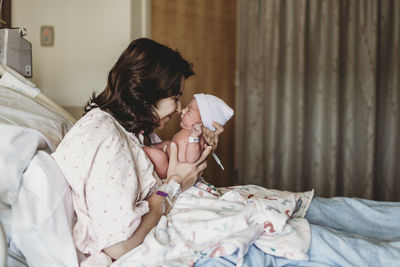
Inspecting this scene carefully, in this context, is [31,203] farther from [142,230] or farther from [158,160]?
[158,160]

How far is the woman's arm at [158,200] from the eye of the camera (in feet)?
3.20

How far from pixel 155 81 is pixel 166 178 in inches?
13.7

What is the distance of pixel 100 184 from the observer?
0.97 meters

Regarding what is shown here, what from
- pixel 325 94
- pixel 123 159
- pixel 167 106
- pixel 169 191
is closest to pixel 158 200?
pixel 169 191

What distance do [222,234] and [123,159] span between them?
345 millimetres

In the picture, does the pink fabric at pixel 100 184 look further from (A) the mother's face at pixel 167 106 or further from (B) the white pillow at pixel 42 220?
(A) the mother's face at pixel 167 106

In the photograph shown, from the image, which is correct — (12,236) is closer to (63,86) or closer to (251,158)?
(63,86)

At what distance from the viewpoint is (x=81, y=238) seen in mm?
997

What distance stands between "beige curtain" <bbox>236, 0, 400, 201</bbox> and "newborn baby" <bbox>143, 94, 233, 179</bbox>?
68.6 inches

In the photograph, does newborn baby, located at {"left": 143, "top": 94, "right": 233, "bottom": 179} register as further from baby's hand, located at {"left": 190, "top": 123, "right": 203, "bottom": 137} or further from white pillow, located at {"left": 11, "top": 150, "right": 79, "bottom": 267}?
white pillow, located at {"left": 11, "top": 150, "right": 79, "bottom": 267}

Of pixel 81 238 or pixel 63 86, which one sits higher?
pixel 63 86

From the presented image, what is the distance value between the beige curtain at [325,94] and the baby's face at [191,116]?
1777 millimetres

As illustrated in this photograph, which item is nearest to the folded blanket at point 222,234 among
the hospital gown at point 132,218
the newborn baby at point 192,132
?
the hospital gown at point 132,218

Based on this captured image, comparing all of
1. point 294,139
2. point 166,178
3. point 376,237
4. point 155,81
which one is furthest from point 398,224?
point 294,139
